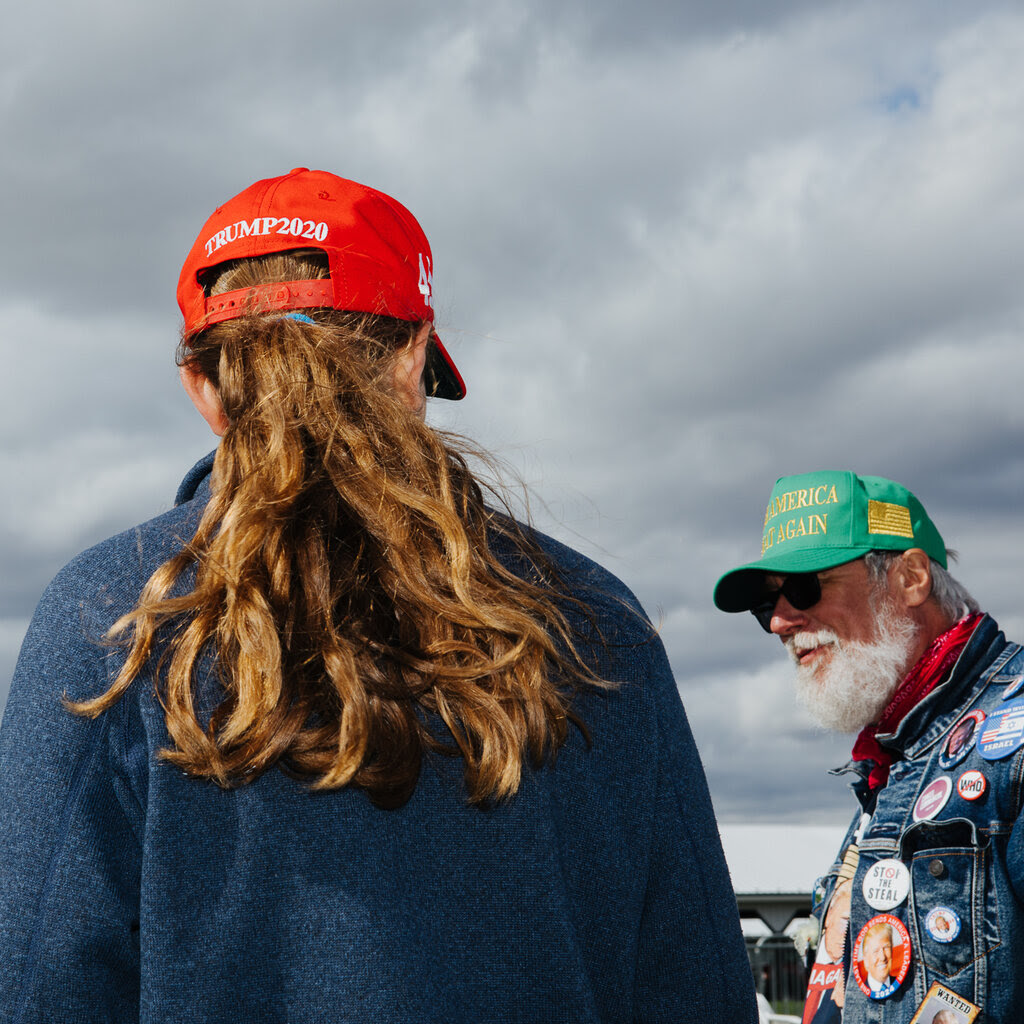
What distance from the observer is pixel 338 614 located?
119 centimetres

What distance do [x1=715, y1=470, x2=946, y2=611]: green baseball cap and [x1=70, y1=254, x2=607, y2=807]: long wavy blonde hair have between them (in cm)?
314

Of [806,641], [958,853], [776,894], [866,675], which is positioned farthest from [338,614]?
[776,894]

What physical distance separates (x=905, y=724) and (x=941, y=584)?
91 cm

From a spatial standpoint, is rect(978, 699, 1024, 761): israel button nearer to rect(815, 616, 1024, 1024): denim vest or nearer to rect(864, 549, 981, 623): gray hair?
rect(815, 616, 1024, 1024): denim vest

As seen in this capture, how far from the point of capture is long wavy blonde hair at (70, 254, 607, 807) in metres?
1.12

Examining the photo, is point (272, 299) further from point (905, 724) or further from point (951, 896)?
point (905, 724)

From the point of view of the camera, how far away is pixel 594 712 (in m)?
1.35

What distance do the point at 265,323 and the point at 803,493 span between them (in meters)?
3.49

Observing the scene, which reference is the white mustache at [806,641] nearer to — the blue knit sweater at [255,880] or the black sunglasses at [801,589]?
the black sunglasses at [801,589]

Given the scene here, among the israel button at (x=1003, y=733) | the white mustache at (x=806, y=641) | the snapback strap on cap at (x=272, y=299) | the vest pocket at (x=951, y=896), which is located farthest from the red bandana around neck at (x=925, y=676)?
the snapback strap on cap at (x=272, y=299)

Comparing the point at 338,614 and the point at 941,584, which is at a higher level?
the point at 941,584

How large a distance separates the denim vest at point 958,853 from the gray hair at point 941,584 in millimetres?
635

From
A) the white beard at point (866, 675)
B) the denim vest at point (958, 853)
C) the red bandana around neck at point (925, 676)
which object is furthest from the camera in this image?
the white beard at point (866, 675)

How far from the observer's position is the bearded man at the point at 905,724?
2855 mm
